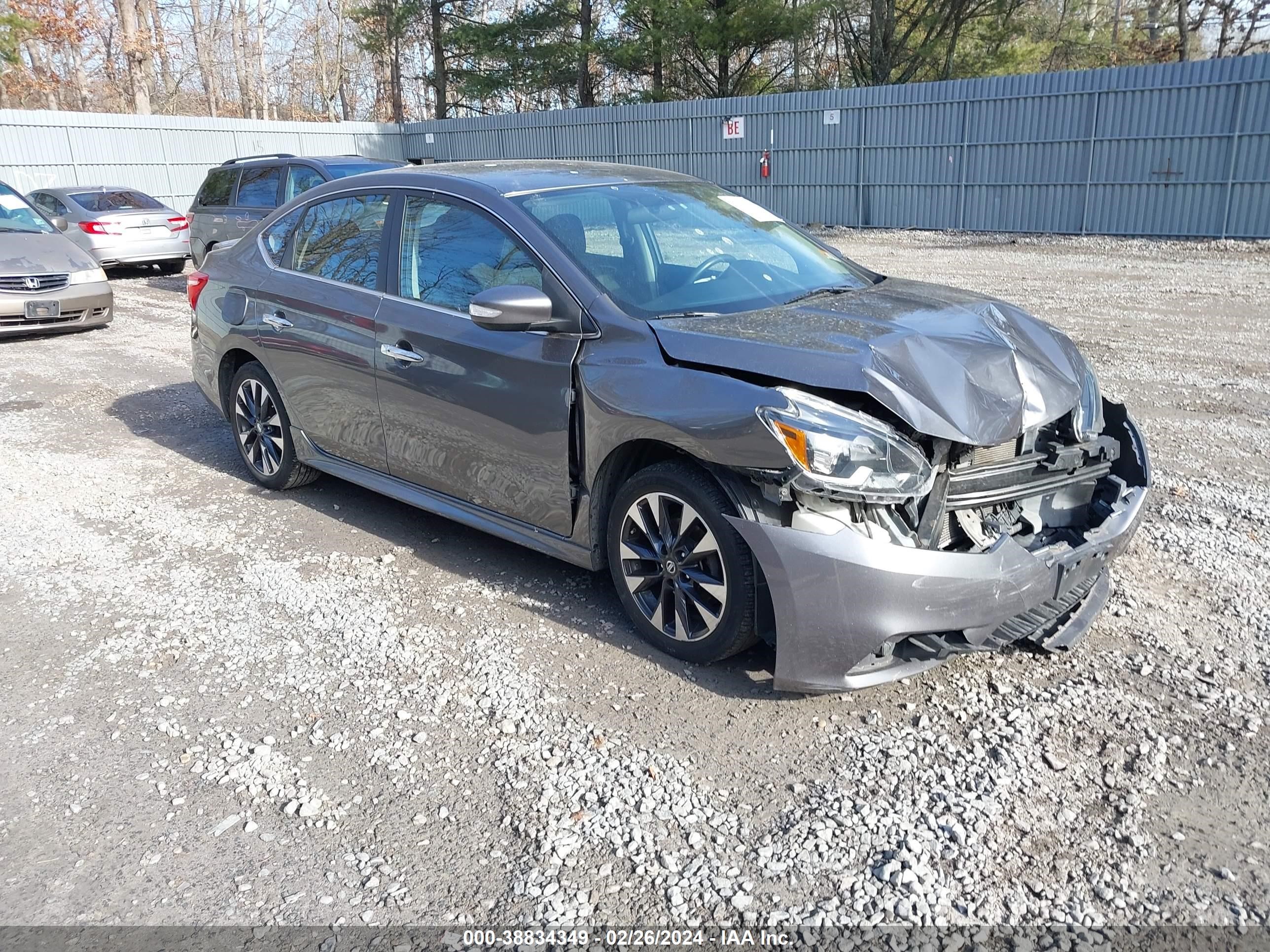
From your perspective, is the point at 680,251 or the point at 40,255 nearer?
the point at 680,251

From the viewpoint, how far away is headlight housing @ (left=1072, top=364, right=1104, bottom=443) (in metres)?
3.64

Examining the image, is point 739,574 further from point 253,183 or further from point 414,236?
point 253,183

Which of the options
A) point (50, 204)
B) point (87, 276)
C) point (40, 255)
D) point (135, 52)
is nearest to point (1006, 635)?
point (87, 276)

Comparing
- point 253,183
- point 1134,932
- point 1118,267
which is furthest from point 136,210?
point 1134,932

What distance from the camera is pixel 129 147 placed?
23.9 meters

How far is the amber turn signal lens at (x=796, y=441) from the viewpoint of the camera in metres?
3.13

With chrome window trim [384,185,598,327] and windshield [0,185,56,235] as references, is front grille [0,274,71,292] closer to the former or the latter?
windshield [0,185,56,235]

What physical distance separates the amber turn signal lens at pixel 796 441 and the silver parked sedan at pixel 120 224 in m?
15.4

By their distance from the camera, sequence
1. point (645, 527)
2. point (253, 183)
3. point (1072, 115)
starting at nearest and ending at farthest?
point (645, 527), point (253, 183), point (1072, 115)

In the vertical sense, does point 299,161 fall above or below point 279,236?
above

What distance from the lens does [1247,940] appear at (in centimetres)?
238

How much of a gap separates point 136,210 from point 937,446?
16590 mm

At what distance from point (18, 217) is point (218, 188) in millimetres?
2886

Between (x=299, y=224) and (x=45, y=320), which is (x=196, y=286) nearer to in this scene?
(x=299, y=224)
